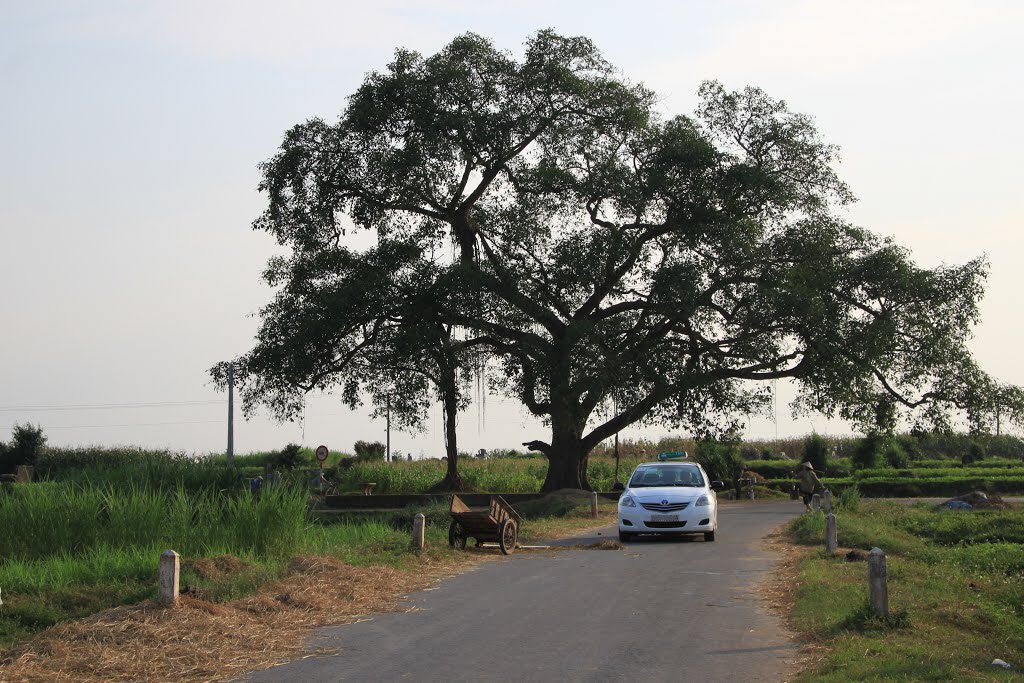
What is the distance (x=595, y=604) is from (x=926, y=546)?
404 inches

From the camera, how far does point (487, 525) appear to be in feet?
65.8

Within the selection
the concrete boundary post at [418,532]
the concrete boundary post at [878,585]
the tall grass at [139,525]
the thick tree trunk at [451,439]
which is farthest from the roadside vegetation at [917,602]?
the thick tree trunk at [451,439]

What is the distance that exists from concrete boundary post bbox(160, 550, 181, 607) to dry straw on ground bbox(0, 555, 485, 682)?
126 mm

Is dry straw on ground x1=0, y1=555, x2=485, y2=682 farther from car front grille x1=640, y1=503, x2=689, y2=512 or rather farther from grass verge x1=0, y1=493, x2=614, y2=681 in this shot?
car front grille x1=640, y1=503, x2=689, y2=512

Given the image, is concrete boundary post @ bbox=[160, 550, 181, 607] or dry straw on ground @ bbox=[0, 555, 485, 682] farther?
concrete boundary post @ bbox=[160, 550, 181, 607]

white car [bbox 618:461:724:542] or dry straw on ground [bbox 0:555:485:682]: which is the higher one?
white car [bbox 618:461:724:542]

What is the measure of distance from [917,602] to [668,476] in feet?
34.7

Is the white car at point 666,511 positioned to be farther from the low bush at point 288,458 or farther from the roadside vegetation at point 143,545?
the low bush at point 288,458

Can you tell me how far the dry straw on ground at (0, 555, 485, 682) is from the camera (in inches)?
379

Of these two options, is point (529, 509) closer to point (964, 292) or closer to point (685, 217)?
point (685, 217)

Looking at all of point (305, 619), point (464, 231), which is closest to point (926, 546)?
point (305, 619)

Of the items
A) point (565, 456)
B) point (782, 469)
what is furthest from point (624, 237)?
point (782, 469)

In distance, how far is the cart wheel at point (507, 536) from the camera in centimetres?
2003

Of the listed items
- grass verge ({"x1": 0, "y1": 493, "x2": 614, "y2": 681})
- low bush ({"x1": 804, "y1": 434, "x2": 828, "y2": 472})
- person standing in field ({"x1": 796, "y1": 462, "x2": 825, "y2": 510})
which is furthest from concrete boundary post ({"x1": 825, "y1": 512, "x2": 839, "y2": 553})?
low bush ({"x1": 804, "y1": 434, "x2": 828, "y2": 472})
